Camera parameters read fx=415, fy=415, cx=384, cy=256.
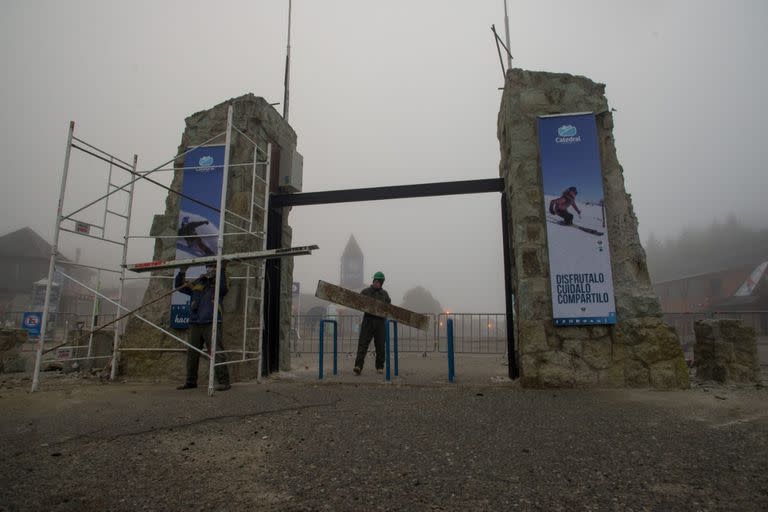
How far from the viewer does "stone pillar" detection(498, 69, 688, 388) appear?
5406 millimetres

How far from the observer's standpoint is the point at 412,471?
2.47 meters

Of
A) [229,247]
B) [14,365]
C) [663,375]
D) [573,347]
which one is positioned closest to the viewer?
[663,375]

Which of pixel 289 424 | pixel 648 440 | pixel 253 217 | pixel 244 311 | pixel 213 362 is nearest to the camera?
pixel 648 440

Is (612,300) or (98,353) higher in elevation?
(612,300)

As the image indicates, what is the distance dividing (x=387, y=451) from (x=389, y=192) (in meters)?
4.95

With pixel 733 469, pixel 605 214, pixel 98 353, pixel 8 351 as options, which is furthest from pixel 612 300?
pixel 8 351

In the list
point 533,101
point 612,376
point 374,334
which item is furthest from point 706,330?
point 374,334

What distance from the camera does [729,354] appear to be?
6.04m

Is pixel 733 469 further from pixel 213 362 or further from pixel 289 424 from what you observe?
pixel 213 362

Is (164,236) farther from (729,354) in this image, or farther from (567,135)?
(729,354)

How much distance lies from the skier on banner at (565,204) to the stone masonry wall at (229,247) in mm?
4684

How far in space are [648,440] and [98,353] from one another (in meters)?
8.60

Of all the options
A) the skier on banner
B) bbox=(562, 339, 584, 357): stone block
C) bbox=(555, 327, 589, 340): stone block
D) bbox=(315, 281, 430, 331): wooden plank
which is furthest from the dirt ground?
the skier on banner

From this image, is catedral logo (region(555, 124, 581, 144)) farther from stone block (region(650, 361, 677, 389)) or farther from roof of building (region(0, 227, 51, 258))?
roof of building (region(0, 227, 51, 258))
